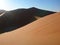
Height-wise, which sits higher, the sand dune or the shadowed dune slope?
the sand dune

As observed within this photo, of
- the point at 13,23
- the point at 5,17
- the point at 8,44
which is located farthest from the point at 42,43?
the point at 5,17

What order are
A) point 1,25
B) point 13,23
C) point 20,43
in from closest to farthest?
point 20,43, point 1,25, point 13,23

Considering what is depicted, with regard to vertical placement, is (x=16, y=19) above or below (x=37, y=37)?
below

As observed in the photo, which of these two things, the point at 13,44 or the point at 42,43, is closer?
the point at 42,43

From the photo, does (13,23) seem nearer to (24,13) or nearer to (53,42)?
(24,13)

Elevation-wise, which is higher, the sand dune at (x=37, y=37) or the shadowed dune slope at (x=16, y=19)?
the sand dune at (x=37, y=37)

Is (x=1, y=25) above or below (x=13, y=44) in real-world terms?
below

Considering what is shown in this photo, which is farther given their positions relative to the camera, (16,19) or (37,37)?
(16,19)

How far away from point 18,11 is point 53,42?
30.7 m

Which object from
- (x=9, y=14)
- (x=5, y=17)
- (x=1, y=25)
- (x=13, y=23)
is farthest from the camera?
(x=9, y=14)

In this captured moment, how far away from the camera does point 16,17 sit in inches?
1389

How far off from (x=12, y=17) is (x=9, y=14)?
1803 millimetres

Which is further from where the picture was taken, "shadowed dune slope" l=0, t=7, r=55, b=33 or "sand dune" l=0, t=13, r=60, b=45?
"shadowed dune slope" l=0, t=7, r=55, b=33

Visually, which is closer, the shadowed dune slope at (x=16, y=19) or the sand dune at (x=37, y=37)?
the sand dune at (x=37, y=37)
